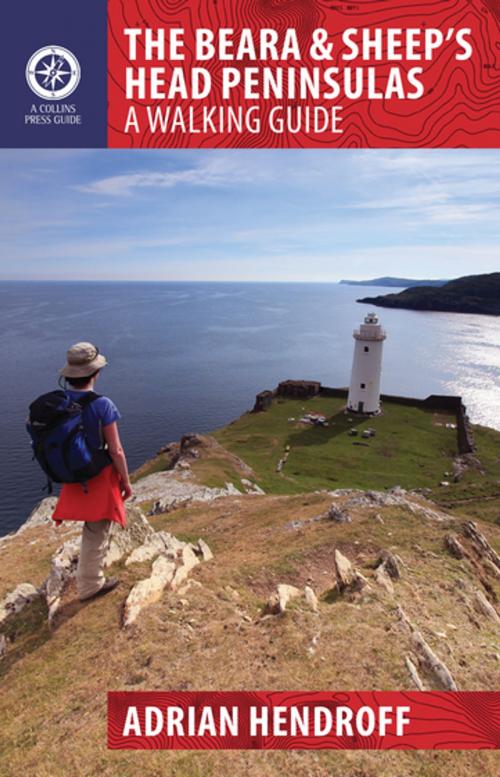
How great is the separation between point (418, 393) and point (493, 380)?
30.4 meters

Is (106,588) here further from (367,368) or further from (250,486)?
(367,368)

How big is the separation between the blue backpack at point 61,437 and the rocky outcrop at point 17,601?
442 centimetres

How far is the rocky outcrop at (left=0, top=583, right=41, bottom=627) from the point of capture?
927 centimetres

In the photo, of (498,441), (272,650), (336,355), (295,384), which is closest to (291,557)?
(272,650)

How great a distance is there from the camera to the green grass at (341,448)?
4503 cm

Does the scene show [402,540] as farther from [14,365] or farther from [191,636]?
[14,365]

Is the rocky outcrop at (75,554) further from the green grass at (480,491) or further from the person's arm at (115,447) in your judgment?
the green grass at (480,491)

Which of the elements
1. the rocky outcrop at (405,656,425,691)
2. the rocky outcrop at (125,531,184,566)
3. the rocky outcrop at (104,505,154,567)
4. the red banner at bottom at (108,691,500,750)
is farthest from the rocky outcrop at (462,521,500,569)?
the rocky outcrop at (104,505,154,567)

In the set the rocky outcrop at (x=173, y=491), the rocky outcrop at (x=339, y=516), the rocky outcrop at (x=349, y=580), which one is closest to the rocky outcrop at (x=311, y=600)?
the rocky outcrop at (x=349, y=580)

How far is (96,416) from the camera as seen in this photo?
277 inches

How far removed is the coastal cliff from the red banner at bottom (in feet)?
0.56

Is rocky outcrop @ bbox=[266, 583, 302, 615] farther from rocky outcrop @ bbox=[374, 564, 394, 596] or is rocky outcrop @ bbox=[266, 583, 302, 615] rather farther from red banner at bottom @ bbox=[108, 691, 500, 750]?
red banner at bottom @ bbox=[108, 691, 500, 750]

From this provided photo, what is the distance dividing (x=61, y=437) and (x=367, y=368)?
63.3 metres

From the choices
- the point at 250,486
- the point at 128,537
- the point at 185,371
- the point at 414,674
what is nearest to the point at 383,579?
the point at 414,674
